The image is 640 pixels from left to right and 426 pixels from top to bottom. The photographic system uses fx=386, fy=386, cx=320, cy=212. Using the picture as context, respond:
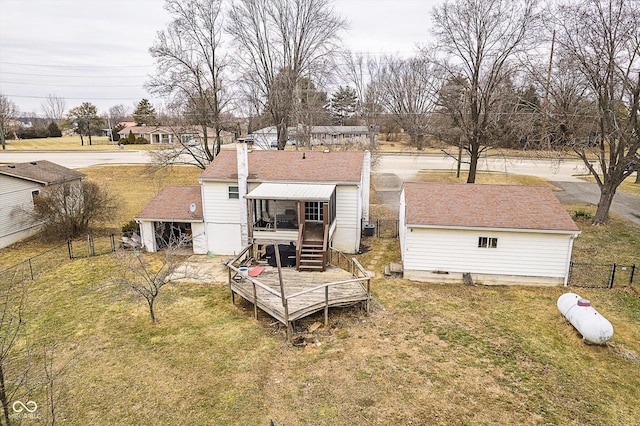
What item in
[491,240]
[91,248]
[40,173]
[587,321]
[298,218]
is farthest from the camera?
[40,173]

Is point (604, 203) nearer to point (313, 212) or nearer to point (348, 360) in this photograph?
point (313, 212)

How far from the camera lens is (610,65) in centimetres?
2052

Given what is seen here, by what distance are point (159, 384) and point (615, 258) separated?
66.0 feet

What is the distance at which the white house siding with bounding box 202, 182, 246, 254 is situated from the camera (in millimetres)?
19312

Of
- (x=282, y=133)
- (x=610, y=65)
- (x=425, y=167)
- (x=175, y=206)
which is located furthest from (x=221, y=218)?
(x=425, y=167)

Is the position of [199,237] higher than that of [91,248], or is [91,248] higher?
[199,237]

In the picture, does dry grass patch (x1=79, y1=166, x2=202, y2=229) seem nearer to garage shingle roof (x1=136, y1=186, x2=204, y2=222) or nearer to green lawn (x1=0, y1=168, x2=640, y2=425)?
garage shingle roof (x1=136, y1=186, x2=204, y2=222)

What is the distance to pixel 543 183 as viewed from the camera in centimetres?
3631

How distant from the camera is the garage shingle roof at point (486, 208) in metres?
15.3

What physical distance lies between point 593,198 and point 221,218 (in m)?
29.4

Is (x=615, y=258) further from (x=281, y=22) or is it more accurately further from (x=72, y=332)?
(x=281, y=22)

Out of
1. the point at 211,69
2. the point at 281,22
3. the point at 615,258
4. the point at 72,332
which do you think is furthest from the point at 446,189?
the point at 281,22

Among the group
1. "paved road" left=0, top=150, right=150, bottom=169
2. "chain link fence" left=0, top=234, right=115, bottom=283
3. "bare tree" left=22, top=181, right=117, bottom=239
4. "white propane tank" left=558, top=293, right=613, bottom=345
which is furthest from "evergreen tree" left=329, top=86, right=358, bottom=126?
"white propane tank" left=558, top=293, right=613, bottom=345

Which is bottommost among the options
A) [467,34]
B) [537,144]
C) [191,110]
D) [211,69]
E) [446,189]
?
[446,189]
